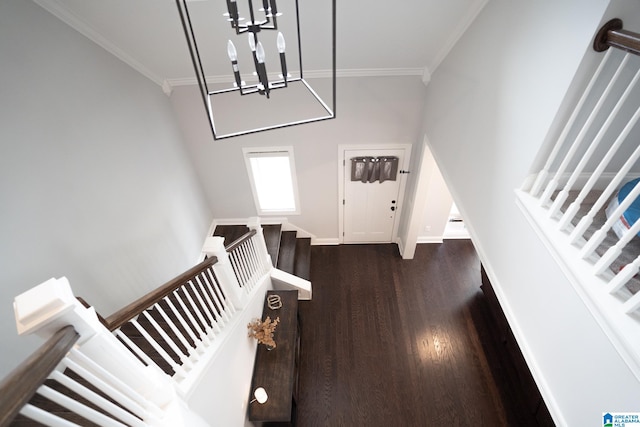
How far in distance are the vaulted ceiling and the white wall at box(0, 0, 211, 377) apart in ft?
0.49

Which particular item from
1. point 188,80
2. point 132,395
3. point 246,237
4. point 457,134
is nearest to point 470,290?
point 457,134

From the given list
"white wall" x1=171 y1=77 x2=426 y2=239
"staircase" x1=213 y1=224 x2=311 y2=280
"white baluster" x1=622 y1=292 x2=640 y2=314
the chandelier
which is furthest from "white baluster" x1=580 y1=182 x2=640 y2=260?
"staircase" x1=213 y1=224 x2=311 y2=280

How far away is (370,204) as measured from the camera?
179 inches

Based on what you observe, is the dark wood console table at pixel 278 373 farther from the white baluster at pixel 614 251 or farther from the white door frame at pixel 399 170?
the white baluster at pixel 614 251

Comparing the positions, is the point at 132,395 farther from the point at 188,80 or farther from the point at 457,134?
the point at 188,80

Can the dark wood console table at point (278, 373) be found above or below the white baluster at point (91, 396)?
below

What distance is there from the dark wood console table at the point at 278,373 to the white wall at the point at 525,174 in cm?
208

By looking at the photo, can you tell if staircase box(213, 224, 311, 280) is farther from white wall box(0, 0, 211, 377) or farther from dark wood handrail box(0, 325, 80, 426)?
dark wood handrail box(0, 325, 80, 426)

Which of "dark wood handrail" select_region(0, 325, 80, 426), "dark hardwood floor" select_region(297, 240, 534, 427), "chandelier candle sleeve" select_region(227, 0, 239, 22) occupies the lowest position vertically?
"dark hardwood floor" select_region(297, 240, 534, 427)

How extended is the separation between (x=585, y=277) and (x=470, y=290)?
3.28 metres

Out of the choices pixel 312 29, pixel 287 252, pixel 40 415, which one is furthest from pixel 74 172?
pixel 287 252

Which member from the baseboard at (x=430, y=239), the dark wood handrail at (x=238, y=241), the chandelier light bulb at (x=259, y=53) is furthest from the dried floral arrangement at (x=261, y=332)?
the baseboard at (x=430, y=239)

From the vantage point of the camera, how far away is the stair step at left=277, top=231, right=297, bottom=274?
4.29m

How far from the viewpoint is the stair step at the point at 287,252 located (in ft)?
14.1
